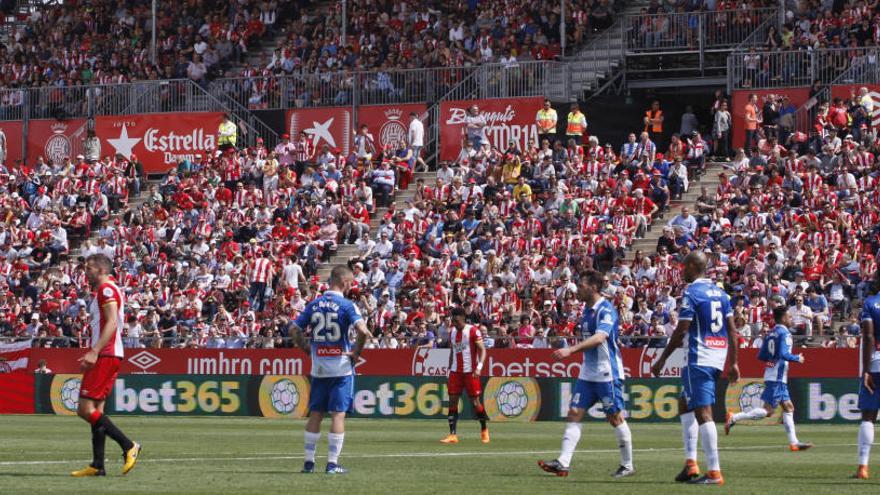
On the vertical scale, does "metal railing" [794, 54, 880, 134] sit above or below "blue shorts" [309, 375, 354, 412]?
above

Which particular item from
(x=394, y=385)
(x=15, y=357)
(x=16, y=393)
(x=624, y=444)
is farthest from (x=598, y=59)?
(x=624, y=444)

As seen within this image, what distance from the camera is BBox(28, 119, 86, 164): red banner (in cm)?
5416

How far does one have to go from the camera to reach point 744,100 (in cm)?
4269

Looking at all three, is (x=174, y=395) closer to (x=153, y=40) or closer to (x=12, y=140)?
(x=153, y=40)

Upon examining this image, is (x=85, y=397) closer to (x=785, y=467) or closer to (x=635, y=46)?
(x=785, y=467)

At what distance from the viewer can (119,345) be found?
16.8m

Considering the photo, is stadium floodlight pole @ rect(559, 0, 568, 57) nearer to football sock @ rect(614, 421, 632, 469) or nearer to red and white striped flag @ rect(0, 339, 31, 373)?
red and white striped flag @ rect(0, 339, 31, 373)

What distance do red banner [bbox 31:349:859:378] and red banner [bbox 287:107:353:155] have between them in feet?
38.5

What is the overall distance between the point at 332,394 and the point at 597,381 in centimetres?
265

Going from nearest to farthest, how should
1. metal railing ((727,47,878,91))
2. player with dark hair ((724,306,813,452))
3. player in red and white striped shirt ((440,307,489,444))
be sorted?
player with dark hair ((724,306,813,452)) → player in red and white striped shirt ((440,307,489,444)) → metal railing ((727,47,878,91))

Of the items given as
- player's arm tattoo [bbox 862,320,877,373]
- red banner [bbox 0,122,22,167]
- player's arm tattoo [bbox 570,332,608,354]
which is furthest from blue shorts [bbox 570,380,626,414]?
red banner [bbox 0,122,22,167]

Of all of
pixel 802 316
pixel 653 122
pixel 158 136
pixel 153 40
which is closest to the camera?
pixel 802 316

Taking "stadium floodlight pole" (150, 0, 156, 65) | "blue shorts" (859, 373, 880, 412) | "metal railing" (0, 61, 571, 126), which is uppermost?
"stadium floodlight pole" (150, 0, 156, 65)

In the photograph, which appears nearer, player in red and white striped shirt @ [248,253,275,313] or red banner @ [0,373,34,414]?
red banner @ [0,373,34,414]
